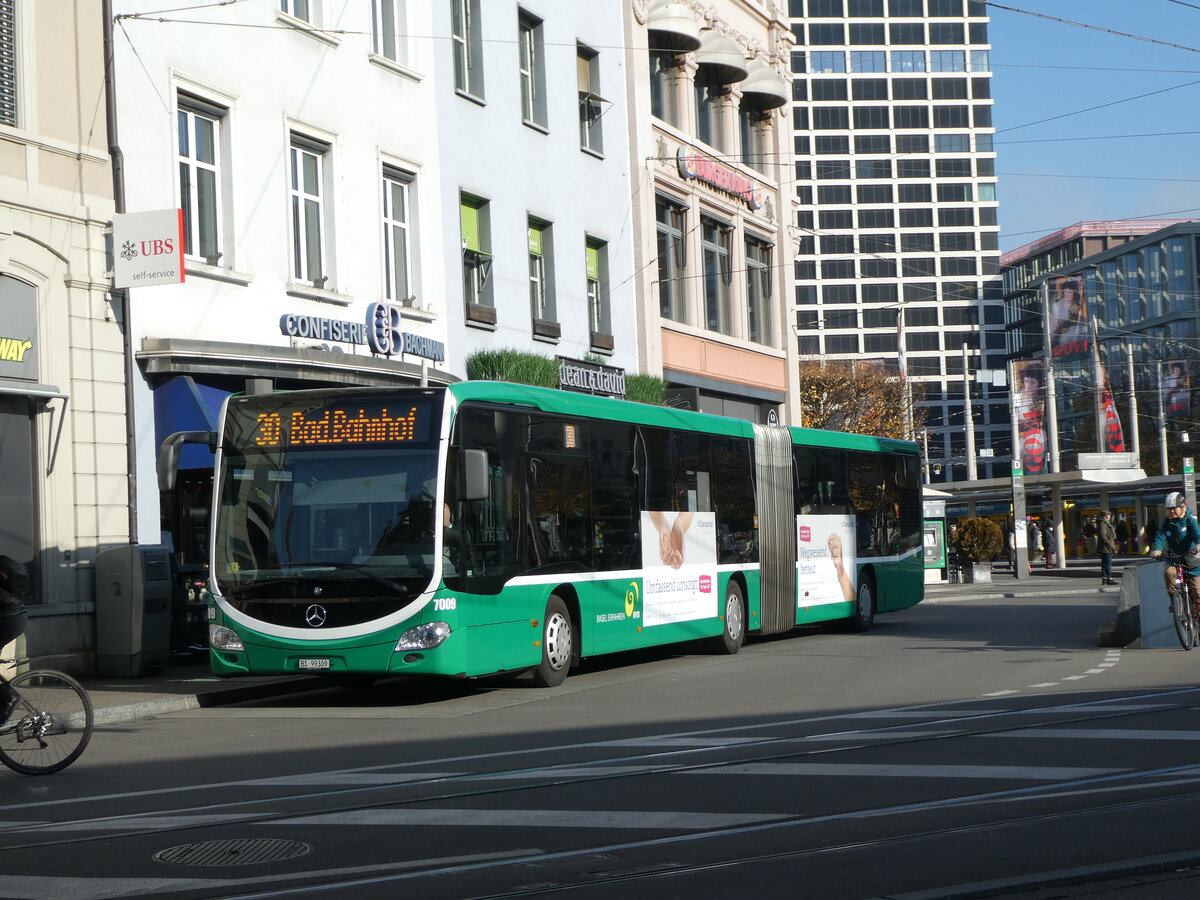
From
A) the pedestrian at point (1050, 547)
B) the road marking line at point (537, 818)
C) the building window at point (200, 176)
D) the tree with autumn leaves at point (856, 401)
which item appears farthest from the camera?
the tree with autumn leaves at point (856, 401)

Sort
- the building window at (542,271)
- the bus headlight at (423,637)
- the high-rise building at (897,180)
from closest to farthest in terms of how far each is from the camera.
→ 1. the bus headlight at (423,637)
2. the building window at (542,271)
3. the high-rise building at (897,180)

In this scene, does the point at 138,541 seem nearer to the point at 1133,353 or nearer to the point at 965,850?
the point at 965,850

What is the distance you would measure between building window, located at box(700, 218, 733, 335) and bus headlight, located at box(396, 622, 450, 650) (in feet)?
69.5

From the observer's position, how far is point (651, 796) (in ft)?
28.7

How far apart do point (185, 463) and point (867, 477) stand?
10.8 m

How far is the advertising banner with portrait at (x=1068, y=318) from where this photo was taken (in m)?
132

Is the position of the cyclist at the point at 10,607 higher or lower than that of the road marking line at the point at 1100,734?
higher

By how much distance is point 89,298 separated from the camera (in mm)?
18188

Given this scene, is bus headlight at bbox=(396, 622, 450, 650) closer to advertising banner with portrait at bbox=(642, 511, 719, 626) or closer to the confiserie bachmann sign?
advertising banner with portrait at bbox=(642, 511, 719, 626)

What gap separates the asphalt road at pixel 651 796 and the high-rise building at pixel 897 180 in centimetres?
11643

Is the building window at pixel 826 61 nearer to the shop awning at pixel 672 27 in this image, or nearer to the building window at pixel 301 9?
the shop awning at pixel 672 27

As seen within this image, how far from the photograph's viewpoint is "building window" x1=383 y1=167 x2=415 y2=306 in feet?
80.3

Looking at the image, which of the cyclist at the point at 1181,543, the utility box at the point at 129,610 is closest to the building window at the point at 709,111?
the cyclist at the point at 1181,543

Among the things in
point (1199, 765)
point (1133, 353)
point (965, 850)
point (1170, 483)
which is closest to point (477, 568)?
point (1199, 765)
